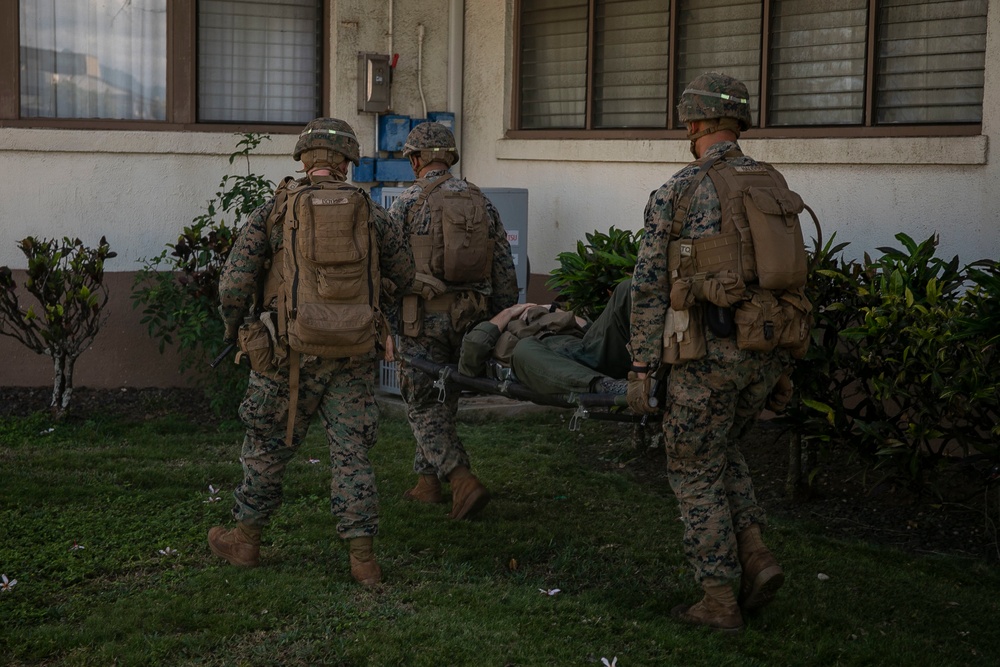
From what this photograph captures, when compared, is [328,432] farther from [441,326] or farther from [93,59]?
[93,59]

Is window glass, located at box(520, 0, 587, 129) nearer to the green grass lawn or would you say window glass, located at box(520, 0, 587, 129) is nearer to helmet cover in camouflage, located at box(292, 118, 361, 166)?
the green grass lawn

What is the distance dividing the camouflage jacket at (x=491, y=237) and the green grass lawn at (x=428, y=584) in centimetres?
Answer: 114

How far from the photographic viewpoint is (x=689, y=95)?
15.5 feet

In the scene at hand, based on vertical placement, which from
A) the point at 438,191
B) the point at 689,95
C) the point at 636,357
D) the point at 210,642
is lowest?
the point at 210,642

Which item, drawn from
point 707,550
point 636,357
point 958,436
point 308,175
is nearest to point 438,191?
point 308,175

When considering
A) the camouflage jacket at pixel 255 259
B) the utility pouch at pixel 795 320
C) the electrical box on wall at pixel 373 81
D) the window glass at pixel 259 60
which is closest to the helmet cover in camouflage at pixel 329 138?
the camouflage jacket at pixel 255 259

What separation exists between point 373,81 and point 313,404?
4462mm

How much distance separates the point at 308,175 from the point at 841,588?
300cm

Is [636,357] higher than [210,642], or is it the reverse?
[636,357]

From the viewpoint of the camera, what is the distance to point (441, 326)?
20.2 feet

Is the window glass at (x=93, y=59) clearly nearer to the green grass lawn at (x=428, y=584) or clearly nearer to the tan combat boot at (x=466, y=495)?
the green grass lawn at (x=428, y=584)

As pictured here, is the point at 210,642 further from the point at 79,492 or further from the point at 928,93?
the point at 928,93

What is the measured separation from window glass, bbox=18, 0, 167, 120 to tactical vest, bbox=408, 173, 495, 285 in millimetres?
3771

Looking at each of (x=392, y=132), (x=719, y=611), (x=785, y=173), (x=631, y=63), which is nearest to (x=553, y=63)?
(x=631, y=63)
